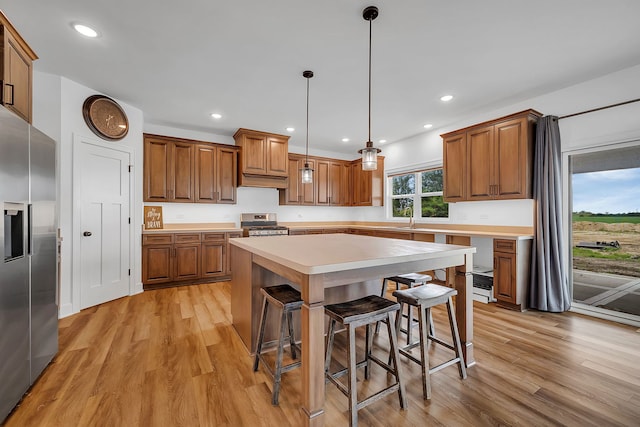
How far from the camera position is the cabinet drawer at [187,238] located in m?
4.38

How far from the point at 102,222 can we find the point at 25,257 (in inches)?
82.2

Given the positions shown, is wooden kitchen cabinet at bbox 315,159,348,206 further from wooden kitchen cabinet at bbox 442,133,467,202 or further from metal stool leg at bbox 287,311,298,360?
metal stool leg at bbox 287,311,298,360

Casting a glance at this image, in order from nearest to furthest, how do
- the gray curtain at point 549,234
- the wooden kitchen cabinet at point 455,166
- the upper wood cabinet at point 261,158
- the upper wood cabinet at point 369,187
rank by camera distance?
the gray curtain at point 549,234 → the wooden kitchen cabinet at point 455,166 → the upper wood cabinet at point 261,158 → the upper wood cabinet at point 369,187

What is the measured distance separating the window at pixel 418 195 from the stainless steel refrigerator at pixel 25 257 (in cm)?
493

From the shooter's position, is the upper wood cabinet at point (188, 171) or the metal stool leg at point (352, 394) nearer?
the metal stool leg at point (352, 394)

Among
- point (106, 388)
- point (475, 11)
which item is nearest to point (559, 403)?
point (475, 11)

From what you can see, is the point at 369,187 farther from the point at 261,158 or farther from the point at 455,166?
the point at 261,158

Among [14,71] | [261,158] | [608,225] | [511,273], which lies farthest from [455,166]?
[14,71]

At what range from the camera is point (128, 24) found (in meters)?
2.26

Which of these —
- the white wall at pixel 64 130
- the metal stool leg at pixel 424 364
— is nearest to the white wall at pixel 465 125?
the white wall at pixel 64 130

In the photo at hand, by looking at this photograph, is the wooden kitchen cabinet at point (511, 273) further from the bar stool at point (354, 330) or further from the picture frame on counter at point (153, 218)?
the picture frame on counter at point (153, 218)

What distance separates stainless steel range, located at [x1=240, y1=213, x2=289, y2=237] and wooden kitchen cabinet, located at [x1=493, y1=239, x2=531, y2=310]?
339cm

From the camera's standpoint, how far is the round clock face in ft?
11.1

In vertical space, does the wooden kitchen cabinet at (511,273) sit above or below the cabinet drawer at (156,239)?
below
